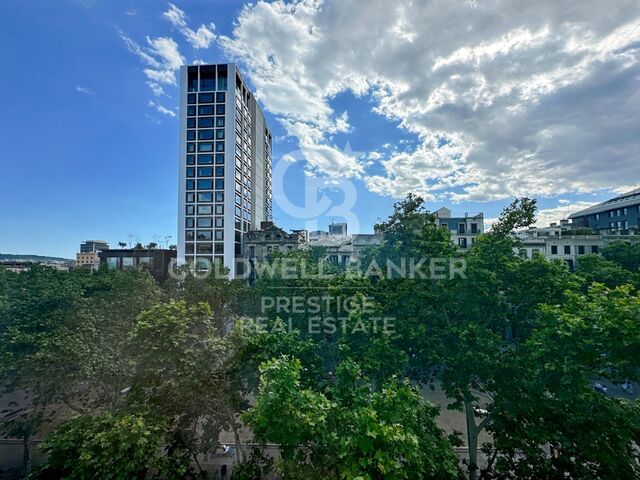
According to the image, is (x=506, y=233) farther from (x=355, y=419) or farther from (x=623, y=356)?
(x=355, y=419)

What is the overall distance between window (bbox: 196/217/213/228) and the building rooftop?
65877 mm

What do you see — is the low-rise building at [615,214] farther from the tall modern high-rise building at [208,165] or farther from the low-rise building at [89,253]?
the low-rise building at [89,253]

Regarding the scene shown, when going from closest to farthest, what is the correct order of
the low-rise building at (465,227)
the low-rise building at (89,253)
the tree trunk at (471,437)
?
the tree trunk at (471,437) → the low-rise building at (465,227) → the low-rise building at (89,253)

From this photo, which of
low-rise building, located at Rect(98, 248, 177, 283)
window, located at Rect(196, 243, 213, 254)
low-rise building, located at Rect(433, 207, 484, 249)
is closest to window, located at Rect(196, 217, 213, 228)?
window, located at Rect(196, 243, 213, 254)

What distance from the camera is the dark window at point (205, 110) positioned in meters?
45.0

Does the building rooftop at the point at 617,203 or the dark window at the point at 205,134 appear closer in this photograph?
the dark window at the point at 205,134

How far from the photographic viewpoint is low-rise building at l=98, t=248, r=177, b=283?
1786 inches

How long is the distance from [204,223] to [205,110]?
16813 millimetres

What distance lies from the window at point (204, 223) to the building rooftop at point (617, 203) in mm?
65877

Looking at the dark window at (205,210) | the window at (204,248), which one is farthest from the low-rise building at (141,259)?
the dark window at (205,210)

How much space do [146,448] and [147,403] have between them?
1625mm

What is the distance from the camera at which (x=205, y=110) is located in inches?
1777

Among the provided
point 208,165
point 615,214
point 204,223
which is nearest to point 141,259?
point 204,223

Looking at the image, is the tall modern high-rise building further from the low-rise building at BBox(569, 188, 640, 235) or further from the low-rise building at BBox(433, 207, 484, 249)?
the low-rise building at BBox(569, 188, 640, 235)
